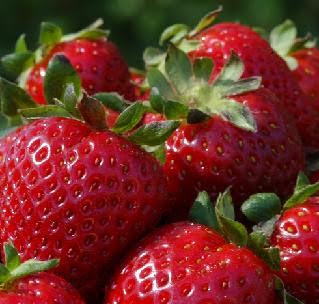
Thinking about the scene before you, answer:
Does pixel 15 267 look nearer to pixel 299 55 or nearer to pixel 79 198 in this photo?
pixel 79 198

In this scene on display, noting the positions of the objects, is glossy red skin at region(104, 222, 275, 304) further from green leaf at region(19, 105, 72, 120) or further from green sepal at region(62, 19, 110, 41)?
green sepal at region(62, 19, 110, 41)

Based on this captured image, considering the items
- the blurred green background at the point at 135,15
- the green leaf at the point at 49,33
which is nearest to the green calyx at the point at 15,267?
the green leaf at the point at 49,33

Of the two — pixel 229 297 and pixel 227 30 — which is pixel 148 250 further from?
pixel 227 30

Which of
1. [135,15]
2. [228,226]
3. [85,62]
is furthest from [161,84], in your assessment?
[135,15]

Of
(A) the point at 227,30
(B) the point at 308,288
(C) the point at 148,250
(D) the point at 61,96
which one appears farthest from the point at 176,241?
(A) the point at 227,30

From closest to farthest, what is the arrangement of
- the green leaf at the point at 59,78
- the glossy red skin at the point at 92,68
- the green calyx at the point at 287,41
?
the green leaf at the point at 59,78, the glossy red skin at the point at 92,68, the green calyx at the point at 287,41

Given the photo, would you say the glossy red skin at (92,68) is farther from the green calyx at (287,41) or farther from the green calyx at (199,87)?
Answer: the green calyx at (287,41)
